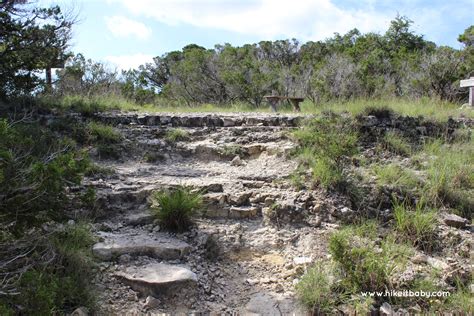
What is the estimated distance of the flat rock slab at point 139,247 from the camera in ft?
11.0

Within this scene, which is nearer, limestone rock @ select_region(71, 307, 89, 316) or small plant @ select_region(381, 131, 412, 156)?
limestone rock @ select_region(71, 307, 89, 316)

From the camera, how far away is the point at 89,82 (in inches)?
495

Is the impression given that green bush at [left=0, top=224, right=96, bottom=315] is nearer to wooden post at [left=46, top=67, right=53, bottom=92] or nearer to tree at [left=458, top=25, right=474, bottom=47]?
wooden post at [left=46, top=67, right=53, bottom=92]

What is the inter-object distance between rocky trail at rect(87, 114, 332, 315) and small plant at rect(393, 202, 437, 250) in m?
0.70

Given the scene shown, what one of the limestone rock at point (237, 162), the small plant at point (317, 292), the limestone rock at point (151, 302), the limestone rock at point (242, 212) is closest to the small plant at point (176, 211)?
the limestone rock at point (242, 212)

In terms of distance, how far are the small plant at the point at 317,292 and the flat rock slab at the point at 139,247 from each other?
3.57 feet

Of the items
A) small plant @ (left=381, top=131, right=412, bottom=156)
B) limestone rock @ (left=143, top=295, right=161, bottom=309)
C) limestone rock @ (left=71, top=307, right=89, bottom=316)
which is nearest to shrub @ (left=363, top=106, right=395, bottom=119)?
small plant @ (left=381, top=131, right=412, bottom=156)

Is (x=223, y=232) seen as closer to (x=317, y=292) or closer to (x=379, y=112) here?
(x=317, y=292)

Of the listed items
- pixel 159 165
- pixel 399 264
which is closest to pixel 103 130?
pixel 159 165

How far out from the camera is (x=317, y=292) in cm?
295

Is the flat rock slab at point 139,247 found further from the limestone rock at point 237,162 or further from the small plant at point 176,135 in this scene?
the small plant at point 176,135

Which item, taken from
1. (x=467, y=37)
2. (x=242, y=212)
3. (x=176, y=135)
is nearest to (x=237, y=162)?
(x=176, y=135)

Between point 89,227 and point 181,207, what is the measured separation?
85cm

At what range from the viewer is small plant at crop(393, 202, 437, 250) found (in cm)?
381
